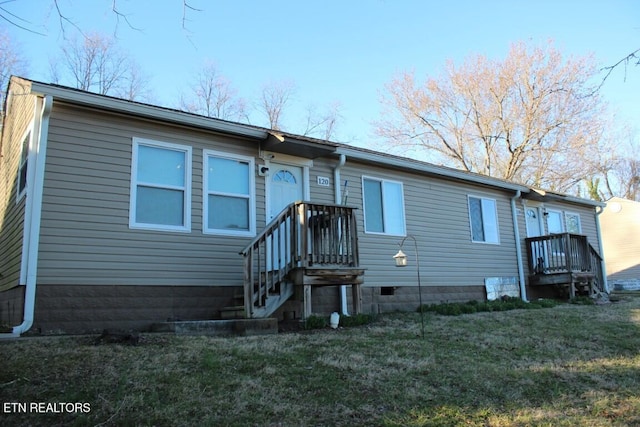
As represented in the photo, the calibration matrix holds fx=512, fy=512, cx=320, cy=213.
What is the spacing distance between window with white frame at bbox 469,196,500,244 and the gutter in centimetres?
904

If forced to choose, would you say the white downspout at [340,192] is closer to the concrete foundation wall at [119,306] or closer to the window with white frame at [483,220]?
the concrete foundation wall at [119,306]

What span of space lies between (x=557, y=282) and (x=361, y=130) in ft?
51.8

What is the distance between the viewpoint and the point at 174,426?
3.43m

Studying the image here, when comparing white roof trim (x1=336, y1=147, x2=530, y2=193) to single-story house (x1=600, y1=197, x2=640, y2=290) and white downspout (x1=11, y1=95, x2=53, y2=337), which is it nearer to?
white downspout (x1=11, y1=95, x2=53, y2=337)

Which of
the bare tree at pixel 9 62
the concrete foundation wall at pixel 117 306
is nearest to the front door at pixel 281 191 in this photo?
the concrete foundation wall at pixel 117 306

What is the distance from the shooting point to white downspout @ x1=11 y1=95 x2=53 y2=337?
618 centimetres

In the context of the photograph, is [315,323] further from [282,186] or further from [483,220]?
[483,220]

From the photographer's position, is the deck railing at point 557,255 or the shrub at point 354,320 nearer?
the shrub at point 354,320

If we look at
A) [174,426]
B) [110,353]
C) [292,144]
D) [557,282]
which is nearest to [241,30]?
[292,144]

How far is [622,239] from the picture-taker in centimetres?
2466

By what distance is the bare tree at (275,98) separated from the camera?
84.5 feet

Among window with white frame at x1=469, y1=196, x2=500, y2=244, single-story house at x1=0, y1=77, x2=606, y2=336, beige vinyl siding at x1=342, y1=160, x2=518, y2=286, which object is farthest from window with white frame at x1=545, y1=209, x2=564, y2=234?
single-story house at x1=0, y1=77, x2=606, y2=336

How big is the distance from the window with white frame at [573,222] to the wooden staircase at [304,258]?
9.96m

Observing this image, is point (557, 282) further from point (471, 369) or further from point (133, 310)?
point (133, 310)
